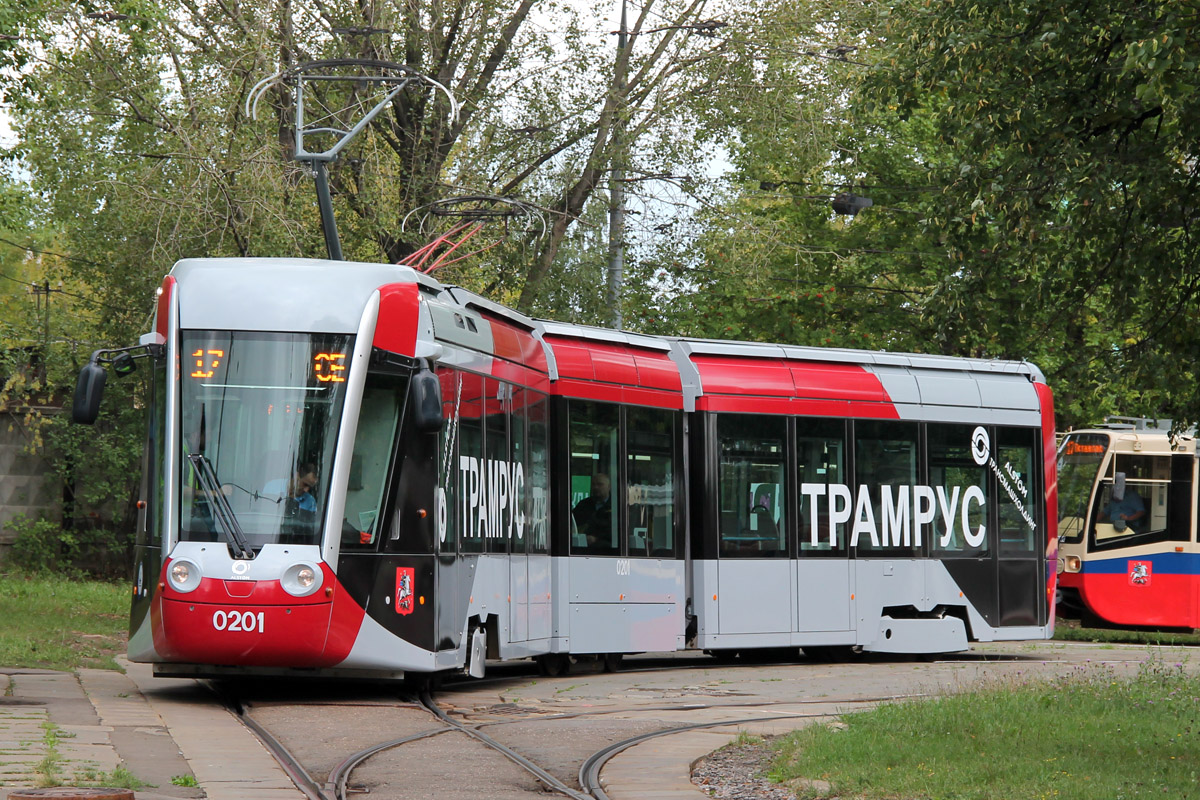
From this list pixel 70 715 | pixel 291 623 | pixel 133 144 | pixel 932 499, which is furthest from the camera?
pixel 133 144

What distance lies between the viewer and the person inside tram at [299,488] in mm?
12695

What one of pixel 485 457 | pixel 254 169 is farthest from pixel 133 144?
pixel 485 457

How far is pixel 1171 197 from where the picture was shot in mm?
11820

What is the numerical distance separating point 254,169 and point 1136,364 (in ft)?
39.3

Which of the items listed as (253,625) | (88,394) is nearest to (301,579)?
(253,625)

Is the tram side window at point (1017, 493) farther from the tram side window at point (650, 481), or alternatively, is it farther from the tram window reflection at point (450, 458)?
the tram window reflection at point (450, 458)

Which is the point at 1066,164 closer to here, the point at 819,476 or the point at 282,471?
the point at 282,471

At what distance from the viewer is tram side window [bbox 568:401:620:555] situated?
54.9 ft

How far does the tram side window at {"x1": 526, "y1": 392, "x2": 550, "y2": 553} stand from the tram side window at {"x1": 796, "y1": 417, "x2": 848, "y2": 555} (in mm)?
3508

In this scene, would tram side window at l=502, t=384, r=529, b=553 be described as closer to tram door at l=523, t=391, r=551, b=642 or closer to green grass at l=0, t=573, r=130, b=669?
tram door at l=523, t=391, r=551, b=642

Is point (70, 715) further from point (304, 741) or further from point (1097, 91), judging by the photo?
point (1097, 91)

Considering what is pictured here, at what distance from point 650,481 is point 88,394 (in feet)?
21.0

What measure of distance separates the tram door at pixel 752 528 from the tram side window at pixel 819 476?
264 millimetres

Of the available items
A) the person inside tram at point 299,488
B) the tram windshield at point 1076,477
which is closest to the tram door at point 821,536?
the person inside tram at point 299,488
